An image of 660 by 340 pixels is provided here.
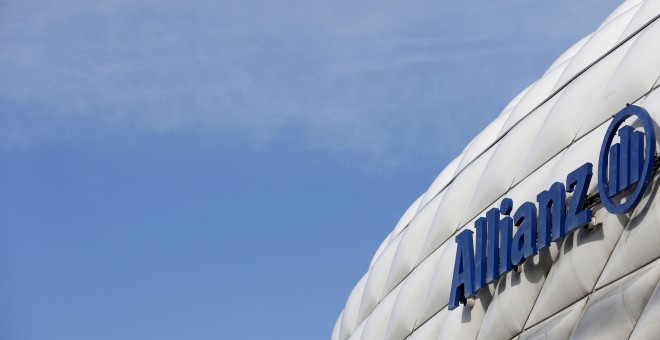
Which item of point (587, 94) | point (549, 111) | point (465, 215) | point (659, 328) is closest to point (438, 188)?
point (465, 215)

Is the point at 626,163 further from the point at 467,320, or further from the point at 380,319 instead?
the point at 380,319

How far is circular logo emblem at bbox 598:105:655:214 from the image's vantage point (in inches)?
722

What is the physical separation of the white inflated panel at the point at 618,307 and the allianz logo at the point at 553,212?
1153 mm

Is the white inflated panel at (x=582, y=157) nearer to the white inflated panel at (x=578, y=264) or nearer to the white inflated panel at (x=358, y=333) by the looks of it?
the white inflated panel at (x=578, y=264)

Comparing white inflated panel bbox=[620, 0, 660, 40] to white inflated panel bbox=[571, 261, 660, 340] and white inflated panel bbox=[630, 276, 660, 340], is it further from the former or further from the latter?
white inflated panel bbox=[630, 276, 660, 340]

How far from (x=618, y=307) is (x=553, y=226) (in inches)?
101

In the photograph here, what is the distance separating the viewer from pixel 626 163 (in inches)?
737

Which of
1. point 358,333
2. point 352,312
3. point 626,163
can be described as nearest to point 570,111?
point 626,163

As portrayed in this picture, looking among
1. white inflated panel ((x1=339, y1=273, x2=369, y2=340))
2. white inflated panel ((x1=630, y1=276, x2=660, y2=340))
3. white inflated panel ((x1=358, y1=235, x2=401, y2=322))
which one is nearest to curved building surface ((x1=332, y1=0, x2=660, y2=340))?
white inflated panel ((x1=630, y1=276, x2=660, y2=340))

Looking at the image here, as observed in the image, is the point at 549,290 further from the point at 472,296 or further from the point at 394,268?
the point at 394,268

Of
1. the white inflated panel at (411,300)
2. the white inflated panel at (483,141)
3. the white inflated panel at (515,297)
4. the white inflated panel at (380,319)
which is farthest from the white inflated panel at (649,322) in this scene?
the white inflated panel at (380,319)

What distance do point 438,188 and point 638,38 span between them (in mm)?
9496

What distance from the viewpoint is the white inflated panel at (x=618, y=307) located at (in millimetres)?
17578

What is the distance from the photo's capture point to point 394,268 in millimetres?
29469
